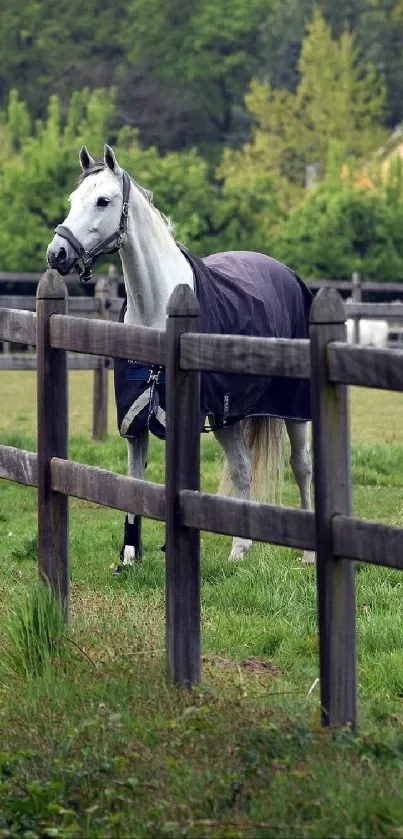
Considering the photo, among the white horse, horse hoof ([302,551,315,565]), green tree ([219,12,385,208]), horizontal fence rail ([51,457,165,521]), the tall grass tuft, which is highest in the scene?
green tree ([219,12,385,208])

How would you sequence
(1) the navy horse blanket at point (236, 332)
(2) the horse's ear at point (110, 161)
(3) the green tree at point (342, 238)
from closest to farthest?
(1) the navy horse blanket at point (236, 332), (2) the horse's ear at point (110, 161), (3) the green tree at point (342, 238)

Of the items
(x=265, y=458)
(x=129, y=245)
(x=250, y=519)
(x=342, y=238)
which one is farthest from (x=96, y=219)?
(x=342, y=238)

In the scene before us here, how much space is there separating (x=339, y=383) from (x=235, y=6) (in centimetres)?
7278

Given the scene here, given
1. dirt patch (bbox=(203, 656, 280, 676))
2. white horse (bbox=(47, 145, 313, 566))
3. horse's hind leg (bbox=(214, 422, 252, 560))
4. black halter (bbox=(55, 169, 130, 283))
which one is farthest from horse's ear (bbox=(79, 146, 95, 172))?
dirt patch (bbox=(203, 656, 280, 676))

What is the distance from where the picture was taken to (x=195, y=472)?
487 centimetres

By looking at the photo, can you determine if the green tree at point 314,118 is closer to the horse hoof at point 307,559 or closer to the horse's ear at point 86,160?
the horse's ear at point 86,160

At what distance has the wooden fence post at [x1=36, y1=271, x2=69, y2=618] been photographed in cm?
569

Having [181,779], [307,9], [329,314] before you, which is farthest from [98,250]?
[307,9]

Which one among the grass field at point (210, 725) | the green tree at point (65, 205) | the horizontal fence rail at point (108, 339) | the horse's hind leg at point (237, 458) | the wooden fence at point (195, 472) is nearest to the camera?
the grass field at point (210, 725)

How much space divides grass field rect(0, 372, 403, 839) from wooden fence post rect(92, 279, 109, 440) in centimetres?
735

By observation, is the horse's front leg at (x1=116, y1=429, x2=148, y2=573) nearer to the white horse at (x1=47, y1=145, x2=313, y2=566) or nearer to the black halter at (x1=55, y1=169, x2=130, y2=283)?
the white horse at (x1=47, y1=145, x2=313, y2=566)

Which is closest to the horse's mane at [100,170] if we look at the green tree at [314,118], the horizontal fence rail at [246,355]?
the horizontal fence rail at [246,355]

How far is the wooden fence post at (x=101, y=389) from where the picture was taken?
47.8 ft

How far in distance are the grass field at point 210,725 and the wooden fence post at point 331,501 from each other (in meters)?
0.17
